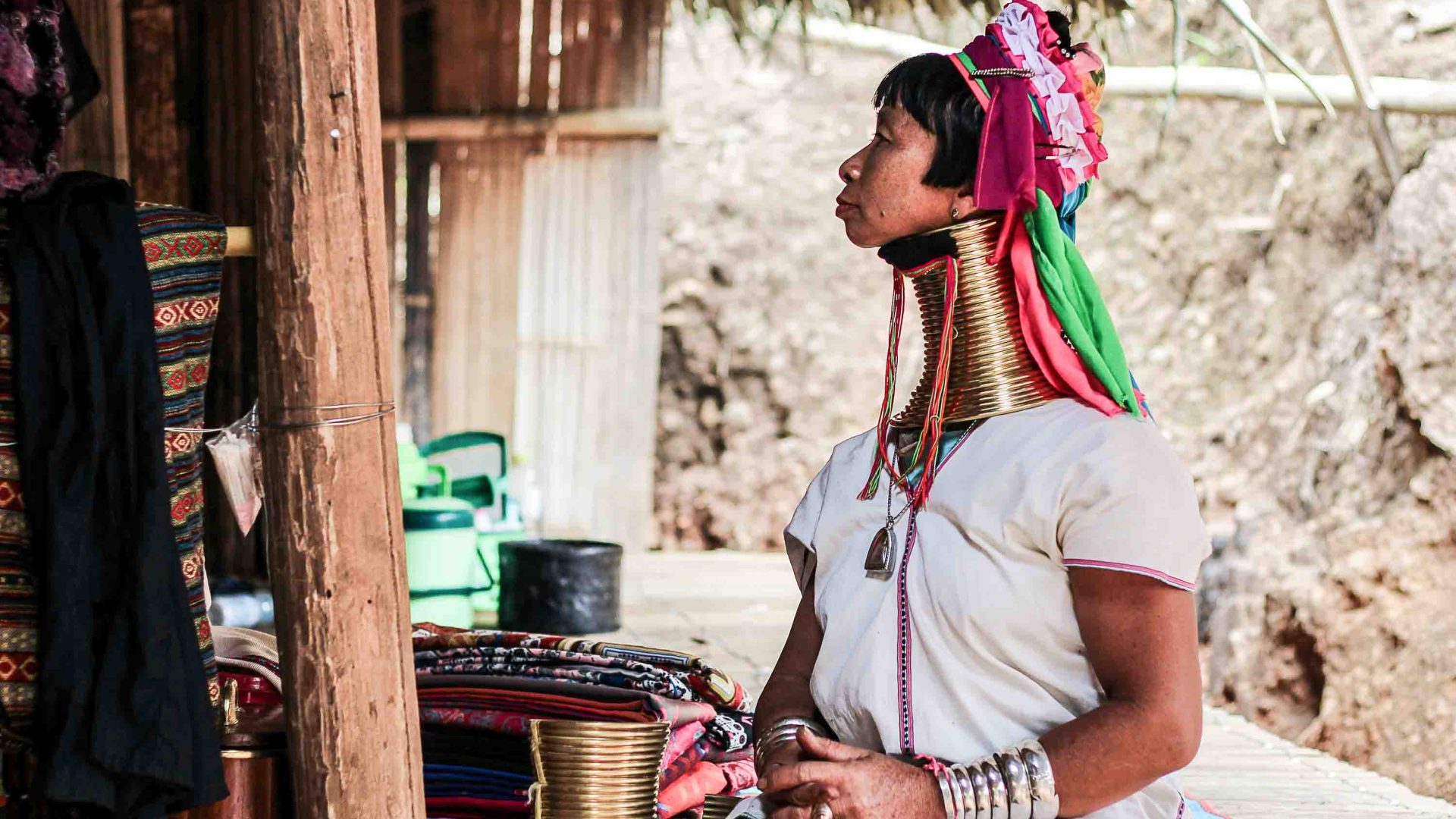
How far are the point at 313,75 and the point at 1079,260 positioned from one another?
109 cm

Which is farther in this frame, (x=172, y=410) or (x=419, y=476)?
(x=419, y=476)

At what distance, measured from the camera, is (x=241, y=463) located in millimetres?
2305

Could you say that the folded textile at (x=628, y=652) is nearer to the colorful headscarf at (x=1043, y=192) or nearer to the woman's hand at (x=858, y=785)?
the woman's hand at (x=858, y=785)

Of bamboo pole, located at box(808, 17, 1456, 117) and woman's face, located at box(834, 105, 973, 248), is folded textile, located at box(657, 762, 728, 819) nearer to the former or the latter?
woman's face, located at box(834, 105, 973, 248)

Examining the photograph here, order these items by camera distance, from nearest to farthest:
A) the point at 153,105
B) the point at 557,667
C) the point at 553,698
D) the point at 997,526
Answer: the point at 997,526
the point at 553,698
the point at 557,667
the point at 153,105

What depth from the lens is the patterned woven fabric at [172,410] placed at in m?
1.95

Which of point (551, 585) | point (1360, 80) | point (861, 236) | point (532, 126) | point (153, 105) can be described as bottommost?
point (551, 585)

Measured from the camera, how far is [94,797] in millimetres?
1877

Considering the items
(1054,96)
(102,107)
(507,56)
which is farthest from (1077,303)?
(507,56)

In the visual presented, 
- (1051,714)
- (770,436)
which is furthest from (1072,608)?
(770,436)

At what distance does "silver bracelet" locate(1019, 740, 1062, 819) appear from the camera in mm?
1648

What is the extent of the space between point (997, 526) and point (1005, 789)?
32 centimetres

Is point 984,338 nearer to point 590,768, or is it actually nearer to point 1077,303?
point 1077,303

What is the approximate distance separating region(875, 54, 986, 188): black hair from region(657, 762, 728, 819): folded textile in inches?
47.3
